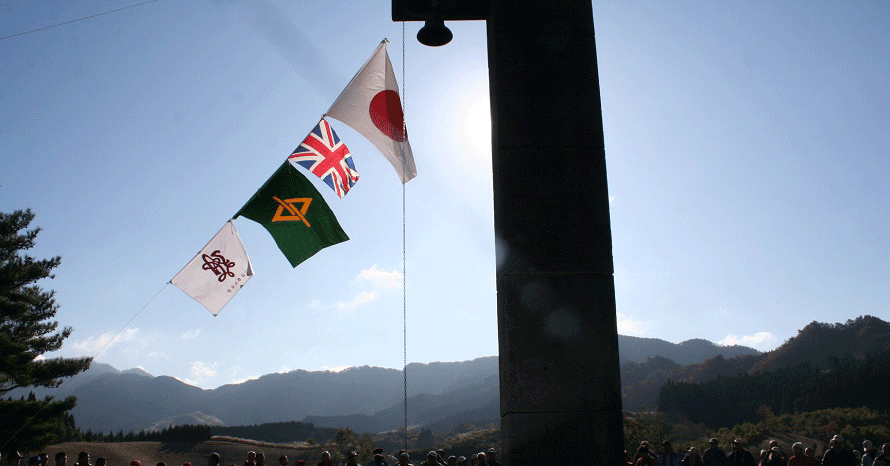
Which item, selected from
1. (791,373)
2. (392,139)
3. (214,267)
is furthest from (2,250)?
(791,373)

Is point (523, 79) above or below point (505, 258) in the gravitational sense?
above

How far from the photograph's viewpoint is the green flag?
9.11m

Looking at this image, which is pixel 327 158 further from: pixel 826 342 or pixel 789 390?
pixel 826 342

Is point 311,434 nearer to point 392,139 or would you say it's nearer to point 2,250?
point 2,250

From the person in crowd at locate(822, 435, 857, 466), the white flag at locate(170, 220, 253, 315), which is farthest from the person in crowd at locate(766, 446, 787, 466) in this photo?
the white flag at locate(170, 220, 253, 315)

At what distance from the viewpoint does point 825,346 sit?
128 metres

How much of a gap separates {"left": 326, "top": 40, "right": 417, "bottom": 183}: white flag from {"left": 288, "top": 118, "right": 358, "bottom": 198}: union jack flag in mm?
537

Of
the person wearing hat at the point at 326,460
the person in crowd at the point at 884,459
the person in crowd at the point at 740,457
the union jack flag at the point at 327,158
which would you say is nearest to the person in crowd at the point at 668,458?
the person in crowd at the point at 740,457

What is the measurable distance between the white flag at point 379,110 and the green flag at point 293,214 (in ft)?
3.33

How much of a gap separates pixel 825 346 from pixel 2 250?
13062 centimetres

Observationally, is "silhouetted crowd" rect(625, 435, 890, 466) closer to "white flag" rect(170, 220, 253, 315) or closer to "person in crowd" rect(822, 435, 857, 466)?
"person in crowd" rect(822, 435, 857, 466)

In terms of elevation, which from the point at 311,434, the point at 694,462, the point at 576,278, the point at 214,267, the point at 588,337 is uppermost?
the point at 214,267

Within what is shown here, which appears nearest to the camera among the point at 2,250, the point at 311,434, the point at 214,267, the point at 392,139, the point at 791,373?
the point at 392,139

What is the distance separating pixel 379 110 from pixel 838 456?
9.18 meters
